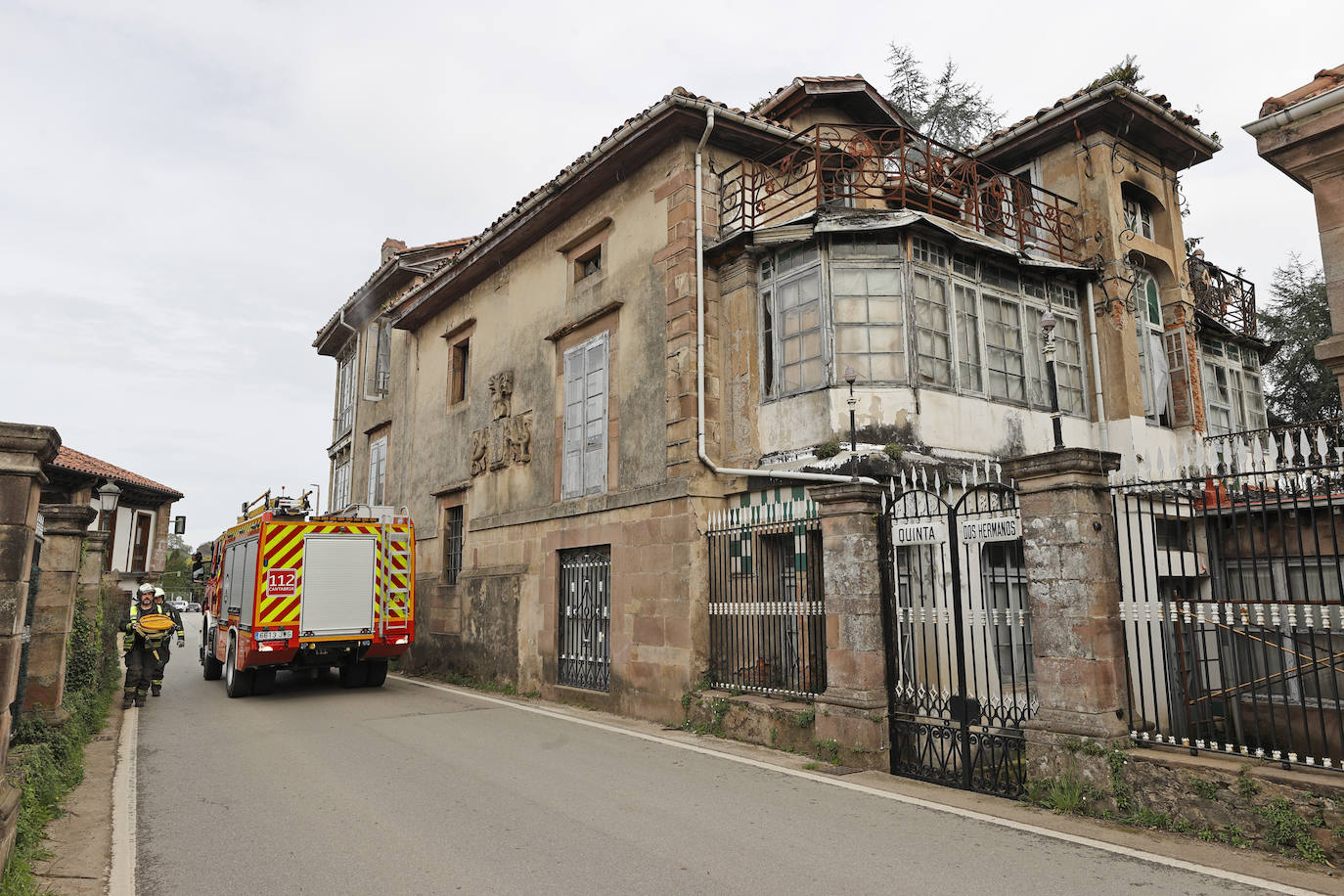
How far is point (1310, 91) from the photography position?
6.77 m

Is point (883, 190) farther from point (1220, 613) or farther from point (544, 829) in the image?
point (544, 829)

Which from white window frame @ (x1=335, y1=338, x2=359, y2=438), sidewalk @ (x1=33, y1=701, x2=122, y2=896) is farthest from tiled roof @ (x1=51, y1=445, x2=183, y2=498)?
sidewalk @ (x1=33, y1=701, x2=122, y2=896)

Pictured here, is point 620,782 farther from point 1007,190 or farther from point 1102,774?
point 1007,190

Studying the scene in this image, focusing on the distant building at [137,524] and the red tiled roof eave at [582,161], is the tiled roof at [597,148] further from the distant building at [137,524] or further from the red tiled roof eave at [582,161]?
the distant building at [137,524]

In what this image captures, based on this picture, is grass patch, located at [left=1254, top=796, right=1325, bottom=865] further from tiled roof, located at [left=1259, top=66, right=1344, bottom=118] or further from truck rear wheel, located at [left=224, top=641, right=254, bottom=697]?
truck rear wheel, located at [left=224, top=641, right=254, bottom=697]

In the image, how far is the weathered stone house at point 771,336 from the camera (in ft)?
35.3

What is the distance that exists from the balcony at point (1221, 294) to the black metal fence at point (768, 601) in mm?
9505

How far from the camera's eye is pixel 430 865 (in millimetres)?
5141

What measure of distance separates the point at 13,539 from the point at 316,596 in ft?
28.4

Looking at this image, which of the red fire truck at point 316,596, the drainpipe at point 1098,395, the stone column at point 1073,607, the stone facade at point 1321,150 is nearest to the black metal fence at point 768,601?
the stone column at point 1073,607

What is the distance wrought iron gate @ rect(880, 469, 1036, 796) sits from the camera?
692 cm

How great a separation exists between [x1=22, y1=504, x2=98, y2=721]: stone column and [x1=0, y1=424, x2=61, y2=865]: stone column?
3483 mm

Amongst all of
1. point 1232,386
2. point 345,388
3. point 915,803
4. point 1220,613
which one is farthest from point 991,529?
point 345,388

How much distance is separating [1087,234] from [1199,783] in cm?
979
